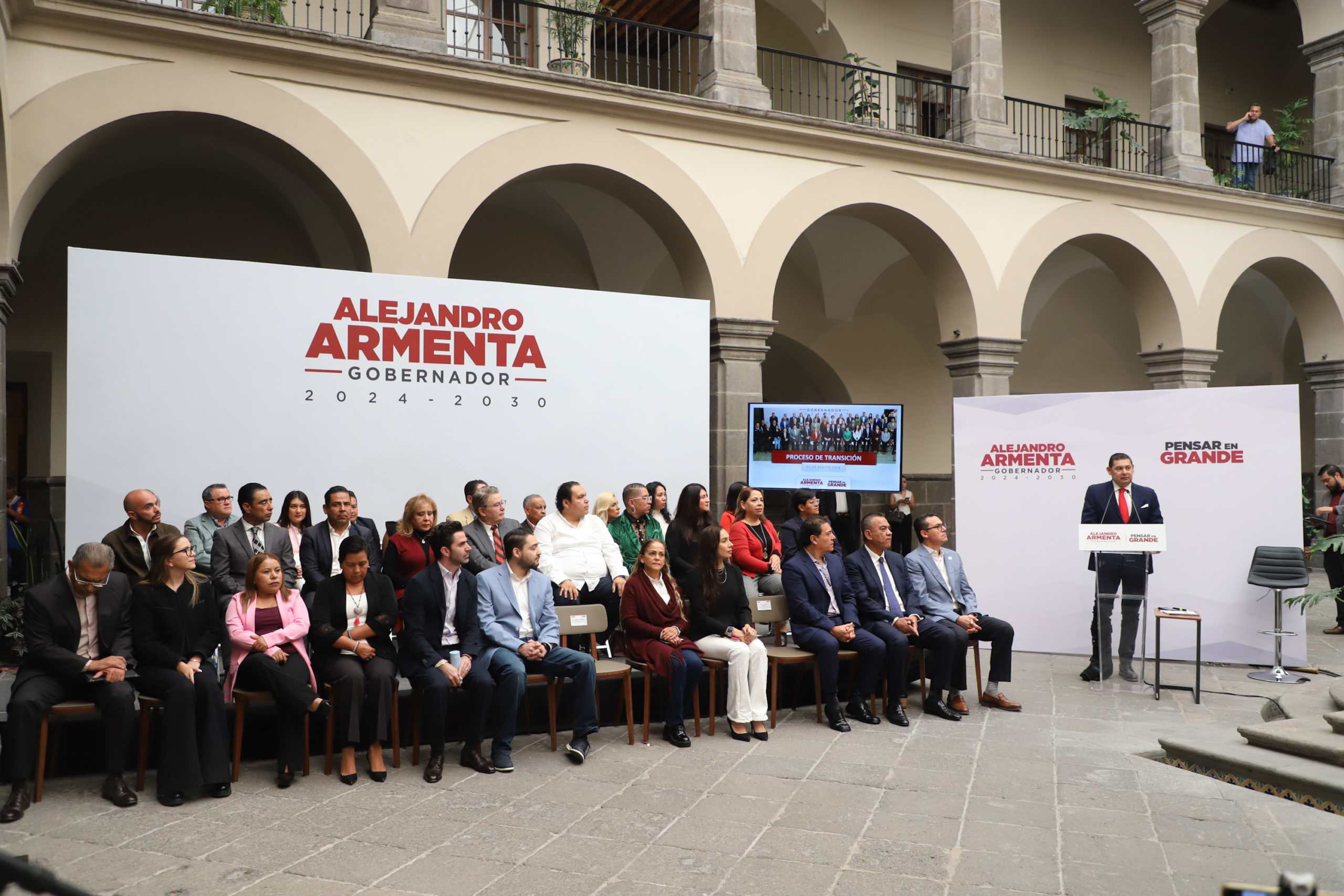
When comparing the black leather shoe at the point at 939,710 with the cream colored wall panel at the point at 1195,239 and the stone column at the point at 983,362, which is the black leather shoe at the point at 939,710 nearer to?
the stone column at the point at 983,362

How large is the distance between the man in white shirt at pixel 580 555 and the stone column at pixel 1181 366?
8915 millimetres

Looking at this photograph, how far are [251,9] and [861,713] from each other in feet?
24.2

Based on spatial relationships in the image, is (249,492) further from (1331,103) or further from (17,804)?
(1331,103)

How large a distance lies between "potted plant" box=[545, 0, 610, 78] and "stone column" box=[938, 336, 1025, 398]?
5.09m

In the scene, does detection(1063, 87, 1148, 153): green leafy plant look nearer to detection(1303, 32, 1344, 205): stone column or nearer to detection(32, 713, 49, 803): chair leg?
detection(1303, 32, 1344, 205): stone column

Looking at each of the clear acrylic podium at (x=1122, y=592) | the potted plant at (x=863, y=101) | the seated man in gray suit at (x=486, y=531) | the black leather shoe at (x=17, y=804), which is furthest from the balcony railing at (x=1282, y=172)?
the black leather shoe at (x=17, y=804)

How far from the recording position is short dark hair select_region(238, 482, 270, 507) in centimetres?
581

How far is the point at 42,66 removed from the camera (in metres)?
7.59

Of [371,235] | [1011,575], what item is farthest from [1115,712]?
[371,235]

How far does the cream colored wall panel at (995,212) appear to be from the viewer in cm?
1142

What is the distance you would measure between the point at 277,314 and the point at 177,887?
3984 millimetres

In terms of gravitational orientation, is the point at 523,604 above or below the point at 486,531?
below

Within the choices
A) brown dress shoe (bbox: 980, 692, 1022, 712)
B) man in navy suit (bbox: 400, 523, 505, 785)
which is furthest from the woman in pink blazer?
brown dress shoe (bbox: 980, 692, 1022, 712)

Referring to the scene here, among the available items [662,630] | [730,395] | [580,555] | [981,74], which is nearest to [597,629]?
[662,630]
